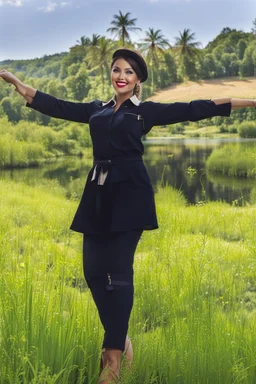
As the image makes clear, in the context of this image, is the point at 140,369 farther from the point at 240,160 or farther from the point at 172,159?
the point at 172,159

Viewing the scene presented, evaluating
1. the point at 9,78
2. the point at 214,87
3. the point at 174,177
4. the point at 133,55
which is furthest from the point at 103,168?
the point at 214,87

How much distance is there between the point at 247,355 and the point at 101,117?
1.44 metres

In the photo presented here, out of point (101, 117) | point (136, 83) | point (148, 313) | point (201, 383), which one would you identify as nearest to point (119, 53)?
point (136, 83)

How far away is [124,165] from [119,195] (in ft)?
0.42

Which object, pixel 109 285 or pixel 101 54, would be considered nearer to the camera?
pixel 109 285

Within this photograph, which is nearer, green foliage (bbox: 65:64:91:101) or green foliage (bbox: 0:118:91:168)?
→ green foliage (bbox: 0:118:91:168)

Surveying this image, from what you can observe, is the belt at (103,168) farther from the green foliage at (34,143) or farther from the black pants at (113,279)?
the green foliage at (34,143)

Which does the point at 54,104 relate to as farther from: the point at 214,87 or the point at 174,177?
the point at 214,87

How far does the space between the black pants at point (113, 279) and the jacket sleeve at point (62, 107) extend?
2.04 feet

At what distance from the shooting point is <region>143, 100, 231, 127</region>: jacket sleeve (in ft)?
8.03

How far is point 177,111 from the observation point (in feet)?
8.04

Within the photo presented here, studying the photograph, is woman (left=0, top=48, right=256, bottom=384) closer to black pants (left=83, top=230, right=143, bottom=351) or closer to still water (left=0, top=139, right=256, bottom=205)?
black pants (left=83, top=230, right=143, bottom=351)

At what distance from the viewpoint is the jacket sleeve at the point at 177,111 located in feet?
8.03

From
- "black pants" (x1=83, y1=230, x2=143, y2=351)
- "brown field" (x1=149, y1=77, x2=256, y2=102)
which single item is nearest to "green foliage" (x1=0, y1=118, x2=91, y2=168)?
"black pants" (x1=83, y1=230, x2=143, y2=351)
